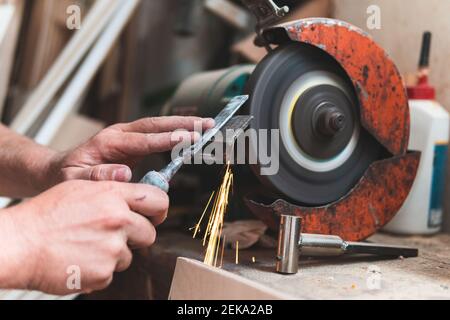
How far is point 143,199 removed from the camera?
0.76 m

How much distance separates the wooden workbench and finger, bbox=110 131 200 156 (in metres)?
0.25

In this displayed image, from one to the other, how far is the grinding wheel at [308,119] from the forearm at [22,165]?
1.73 ft

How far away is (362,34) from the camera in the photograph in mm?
1032

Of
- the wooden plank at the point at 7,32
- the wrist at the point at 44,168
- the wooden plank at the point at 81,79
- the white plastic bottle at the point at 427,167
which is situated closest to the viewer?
the wrist at the point at 44,168

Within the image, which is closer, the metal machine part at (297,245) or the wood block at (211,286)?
the wood block at (211,286)

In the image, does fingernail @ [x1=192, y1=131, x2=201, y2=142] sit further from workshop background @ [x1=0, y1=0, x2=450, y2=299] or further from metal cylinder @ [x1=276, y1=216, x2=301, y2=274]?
workshop background @ [x1=0, y1=0, x2=450, y2=299]

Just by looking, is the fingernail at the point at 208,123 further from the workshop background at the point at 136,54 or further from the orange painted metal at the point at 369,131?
the workshop background at the point at 136,54

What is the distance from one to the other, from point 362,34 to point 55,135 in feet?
4.07

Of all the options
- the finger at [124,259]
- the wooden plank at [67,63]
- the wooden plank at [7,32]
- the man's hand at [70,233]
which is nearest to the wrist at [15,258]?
the man's hand at [70,233]

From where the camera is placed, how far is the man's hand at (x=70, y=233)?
72cm

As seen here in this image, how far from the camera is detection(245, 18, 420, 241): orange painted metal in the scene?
980 millimetres

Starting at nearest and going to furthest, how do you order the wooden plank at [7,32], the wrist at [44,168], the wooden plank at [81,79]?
the wrist at [44,168], the wooden plank at [81,79], the wooden plank at [7,32]
